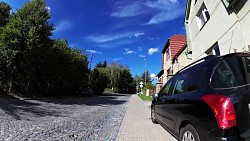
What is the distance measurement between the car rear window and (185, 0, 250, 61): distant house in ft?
12.5

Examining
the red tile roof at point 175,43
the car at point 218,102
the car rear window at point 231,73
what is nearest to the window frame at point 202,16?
the car at point 218,102

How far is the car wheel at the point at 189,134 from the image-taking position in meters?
3.51

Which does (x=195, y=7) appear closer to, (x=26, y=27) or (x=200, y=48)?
(x=200, y=48)

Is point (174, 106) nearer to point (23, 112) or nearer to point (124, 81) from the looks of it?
point (23, 112)

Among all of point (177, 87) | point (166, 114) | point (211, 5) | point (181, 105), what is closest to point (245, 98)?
point (181, 105)

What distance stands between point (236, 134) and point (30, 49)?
681 inches


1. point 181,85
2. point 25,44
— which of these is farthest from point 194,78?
point 25,44

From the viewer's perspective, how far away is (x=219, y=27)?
921 centimetres

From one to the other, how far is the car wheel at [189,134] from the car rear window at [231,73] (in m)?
0.82

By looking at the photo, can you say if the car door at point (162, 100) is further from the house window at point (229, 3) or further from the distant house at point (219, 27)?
the house window at point (229, 3)

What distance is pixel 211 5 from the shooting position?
32.8 feet

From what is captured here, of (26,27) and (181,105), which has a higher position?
(26,27)

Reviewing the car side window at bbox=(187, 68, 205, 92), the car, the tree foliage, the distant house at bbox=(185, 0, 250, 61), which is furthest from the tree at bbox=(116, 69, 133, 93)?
the car

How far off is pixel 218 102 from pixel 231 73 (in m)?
0.56
